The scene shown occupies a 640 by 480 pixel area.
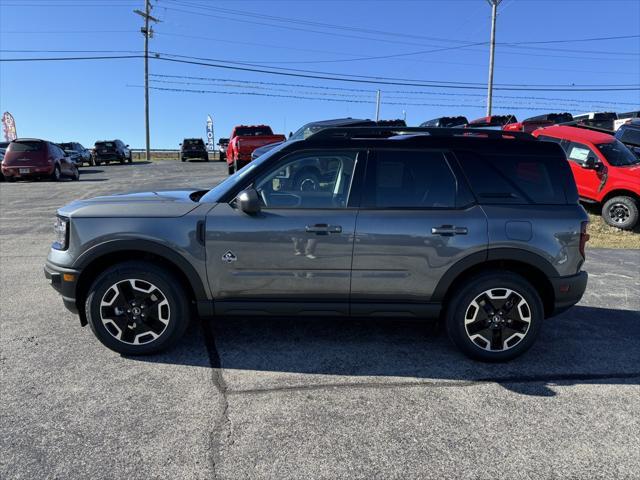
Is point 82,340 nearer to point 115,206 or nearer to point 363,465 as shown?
point 115,206

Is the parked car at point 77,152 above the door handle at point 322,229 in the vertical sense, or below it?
above

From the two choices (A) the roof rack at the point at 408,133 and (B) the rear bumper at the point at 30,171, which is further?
(B) the rear bumper at the point at 30,171

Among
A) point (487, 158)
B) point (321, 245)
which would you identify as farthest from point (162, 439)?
point (487, 158)

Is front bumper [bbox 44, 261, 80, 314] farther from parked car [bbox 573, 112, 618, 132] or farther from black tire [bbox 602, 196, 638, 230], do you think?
parked car [bbox 573, 112, 618, 132]

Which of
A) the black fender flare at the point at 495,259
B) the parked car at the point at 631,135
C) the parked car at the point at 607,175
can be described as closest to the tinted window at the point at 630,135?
the parked car at the point at 631,135

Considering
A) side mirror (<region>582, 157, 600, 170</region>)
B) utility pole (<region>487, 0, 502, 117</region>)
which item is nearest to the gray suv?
side mirror (<region>582, 157, 600, 170</region>)

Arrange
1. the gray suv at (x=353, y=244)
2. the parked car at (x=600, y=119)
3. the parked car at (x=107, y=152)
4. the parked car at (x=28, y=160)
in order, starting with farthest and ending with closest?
the parked car at (x=107, y=152) → the parked car at (x=600, y=119) → the parked car at (x=28, y=160) → the gray suv at (x=353, y=244)

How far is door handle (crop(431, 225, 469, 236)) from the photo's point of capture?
3.67 meters

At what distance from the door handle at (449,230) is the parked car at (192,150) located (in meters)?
32.8

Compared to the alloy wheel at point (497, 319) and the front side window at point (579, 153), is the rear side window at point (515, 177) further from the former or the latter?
the front side window at point (579, 153)

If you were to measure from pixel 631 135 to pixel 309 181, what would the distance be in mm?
13940

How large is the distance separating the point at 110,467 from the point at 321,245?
1998 mm

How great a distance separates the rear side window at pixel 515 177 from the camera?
380 centimetres

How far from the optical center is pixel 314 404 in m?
3.19
